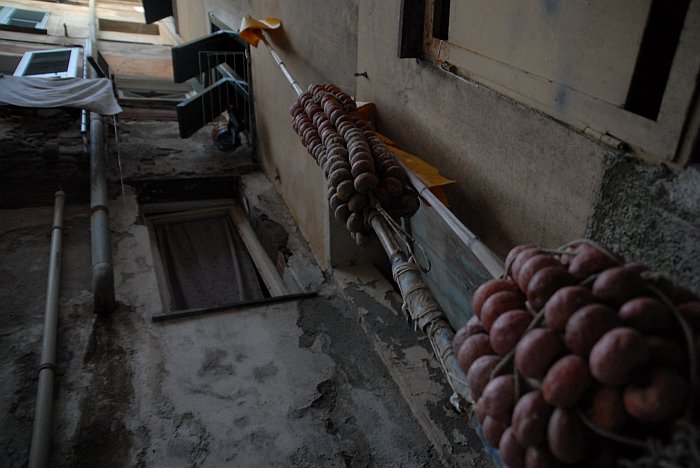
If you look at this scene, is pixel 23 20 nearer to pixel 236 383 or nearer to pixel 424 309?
pixel 236 383

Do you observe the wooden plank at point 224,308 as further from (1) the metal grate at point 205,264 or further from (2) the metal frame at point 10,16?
(2) the metal frame at point 10,16

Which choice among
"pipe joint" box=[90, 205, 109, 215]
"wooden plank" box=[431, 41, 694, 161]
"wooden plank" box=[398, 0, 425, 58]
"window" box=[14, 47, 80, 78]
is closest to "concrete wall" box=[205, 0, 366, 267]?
"wooden plank" box=[398, 0, 425, 58]

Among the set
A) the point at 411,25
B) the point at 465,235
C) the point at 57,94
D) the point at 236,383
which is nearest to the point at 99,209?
the point at 57,94

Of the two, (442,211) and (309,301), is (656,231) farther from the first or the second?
(309,301)

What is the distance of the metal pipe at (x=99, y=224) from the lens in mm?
3680

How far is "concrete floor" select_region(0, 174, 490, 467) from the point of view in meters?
2.65

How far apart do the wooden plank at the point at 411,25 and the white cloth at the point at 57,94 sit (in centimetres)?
524

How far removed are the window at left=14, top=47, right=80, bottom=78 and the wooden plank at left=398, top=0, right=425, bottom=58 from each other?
8037mm

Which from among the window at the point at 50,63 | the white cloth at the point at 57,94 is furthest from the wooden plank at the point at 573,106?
the window at the point at 50,63

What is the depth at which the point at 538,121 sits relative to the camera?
1.86m

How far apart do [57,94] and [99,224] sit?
2994mm

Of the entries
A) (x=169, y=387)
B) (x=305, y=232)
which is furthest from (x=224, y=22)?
(x=169, y=387)

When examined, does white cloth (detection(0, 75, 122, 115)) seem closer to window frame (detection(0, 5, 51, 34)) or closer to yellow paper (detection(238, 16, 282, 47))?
yellow paper (detection(238, 16, 282, 47))

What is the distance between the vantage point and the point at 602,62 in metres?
1.55
